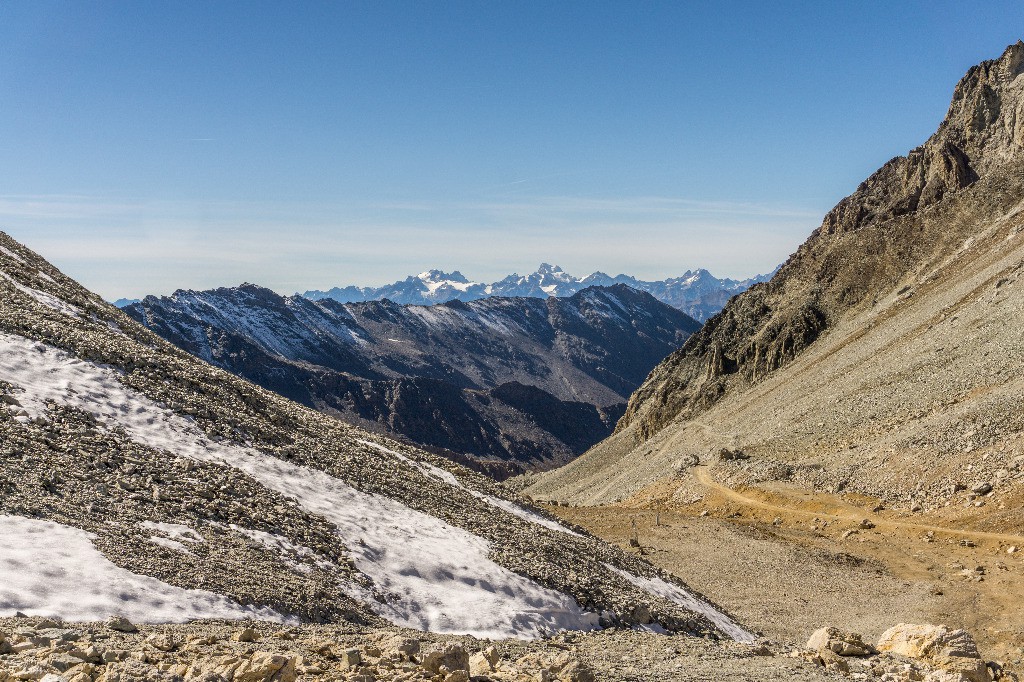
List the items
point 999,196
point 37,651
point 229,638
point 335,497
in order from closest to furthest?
point 37,651
point 229,638
point 335,497
point 999,196

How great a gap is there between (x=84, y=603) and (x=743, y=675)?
11.8m

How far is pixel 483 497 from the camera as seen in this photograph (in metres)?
25.6

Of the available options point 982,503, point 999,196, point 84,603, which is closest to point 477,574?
point 84,603

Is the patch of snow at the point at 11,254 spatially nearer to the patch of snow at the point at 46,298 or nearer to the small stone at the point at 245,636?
the patch of snow at the point at 46,298

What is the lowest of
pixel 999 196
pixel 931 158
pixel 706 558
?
pixel 706 558

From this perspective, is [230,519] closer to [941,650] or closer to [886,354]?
[941,650]

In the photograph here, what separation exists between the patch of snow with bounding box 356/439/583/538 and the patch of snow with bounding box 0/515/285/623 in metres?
12.6

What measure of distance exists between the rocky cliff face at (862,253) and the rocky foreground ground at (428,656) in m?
68.5

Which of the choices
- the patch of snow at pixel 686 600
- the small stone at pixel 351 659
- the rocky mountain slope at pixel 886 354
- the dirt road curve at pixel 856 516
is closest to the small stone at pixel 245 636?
the small stone at pixel 351 659

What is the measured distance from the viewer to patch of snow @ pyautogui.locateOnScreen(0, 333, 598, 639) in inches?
634

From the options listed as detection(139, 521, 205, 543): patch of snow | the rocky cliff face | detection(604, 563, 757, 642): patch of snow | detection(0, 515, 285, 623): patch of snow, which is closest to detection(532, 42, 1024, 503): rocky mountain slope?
the rocky cliff face

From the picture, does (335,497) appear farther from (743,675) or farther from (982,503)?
(982,503)

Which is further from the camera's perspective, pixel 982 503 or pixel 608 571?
pixel 982 503

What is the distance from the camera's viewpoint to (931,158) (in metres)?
95.2
